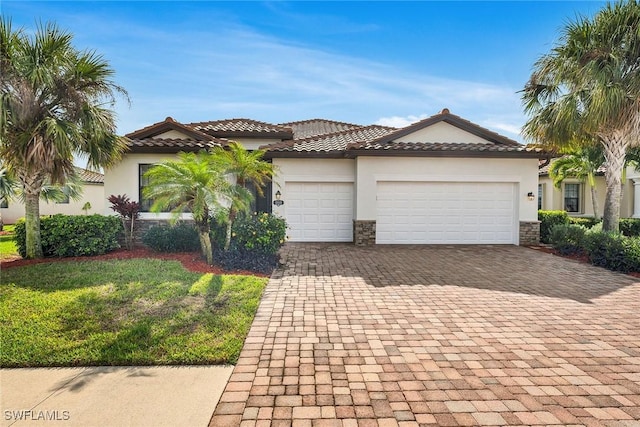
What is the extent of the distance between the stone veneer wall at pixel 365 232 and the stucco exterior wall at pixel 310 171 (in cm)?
141

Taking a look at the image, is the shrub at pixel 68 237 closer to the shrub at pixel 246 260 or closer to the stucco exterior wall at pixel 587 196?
the shrub at pixel 246 260

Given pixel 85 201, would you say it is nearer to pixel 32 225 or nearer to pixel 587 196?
pixel 32 225

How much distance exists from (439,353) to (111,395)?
11.9ft

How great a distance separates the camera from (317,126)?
68.9ft

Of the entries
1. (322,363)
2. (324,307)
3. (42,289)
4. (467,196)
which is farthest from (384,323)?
(467,196)

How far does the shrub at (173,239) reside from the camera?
10.1m

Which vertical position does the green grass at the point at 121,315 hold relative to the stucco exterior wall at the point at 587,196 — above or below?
below

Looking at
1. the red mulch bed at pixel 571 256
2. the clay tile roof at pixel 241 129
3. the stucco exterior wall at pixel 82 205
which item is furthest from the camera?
the stucco exterior wall at pixel 82 205

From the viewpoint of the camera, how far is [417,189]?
41.5ft

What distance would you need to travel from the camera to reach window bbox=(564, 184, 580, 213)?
65.4ft

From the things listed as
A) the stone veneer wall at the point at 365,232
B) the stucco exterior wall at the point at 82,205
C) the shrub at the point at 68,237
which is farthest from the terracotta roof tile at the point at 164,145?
the stucco exterior wall at the point at 82,205

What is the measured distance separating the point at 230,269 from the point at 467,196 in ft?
30.9

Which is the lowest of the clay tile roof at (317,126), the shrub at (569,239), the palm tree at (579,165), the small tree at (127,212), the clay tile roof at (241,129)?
the shrub at (569,239)

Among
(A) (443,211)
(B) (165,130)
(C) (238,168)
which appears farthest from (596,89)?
(B) (165,130)
